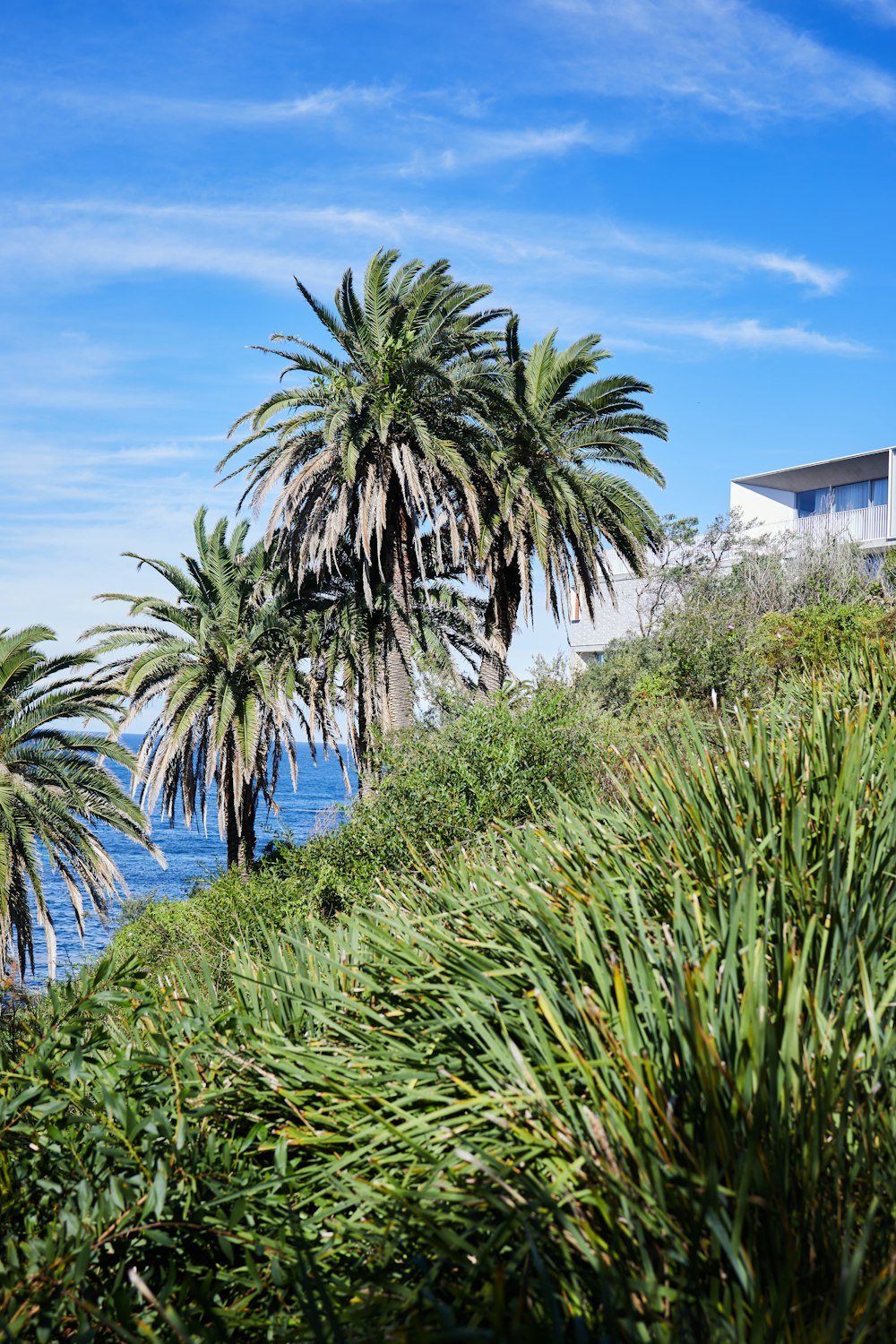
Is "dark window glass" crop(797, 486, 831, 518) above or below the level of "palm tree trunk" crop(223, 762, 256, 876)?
above

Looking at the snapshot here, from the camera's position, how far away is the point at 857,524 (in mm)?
35375

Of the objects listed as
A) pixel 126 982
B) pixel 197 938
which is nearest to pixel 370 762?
pixel 197 938

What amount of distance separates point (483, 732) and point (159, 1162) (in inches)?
480

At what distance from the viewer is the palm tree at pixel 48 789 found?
17.2 metres

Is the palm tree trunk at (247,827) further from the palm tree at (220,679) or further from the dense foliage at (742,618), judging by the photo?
the dense foliage at (742,618)

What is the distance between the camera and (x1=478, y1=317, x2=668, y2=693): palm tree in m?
20.3

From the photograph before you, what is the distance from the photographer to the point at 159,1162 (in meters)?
3.10

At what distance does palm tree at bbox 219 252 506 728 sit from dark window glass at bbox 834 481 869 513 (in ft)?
68.9

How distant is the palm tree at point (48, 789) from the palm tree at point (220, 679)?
5.68 ft

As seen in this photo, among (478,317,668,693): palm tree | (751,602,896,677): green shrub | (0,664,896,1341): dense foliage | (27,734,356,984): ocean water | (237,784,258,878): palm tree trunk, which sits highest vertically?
(478,317,668,693): palm tree

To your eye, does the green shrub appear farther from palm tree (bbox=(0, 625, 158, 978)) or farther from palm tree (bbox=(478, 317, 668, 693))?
palm tree (bbox=(0, 625, 158, 978))

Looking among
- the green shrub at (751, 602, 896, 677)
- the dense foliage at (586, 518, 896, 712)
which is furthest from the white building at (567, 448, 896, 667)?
the green shrub at (751, 602, 896, 677)

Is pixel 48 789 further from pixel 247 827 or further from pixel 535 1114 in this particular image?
pixel 535 1114

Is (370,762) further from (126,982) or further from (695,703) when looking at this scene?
(126,982)
